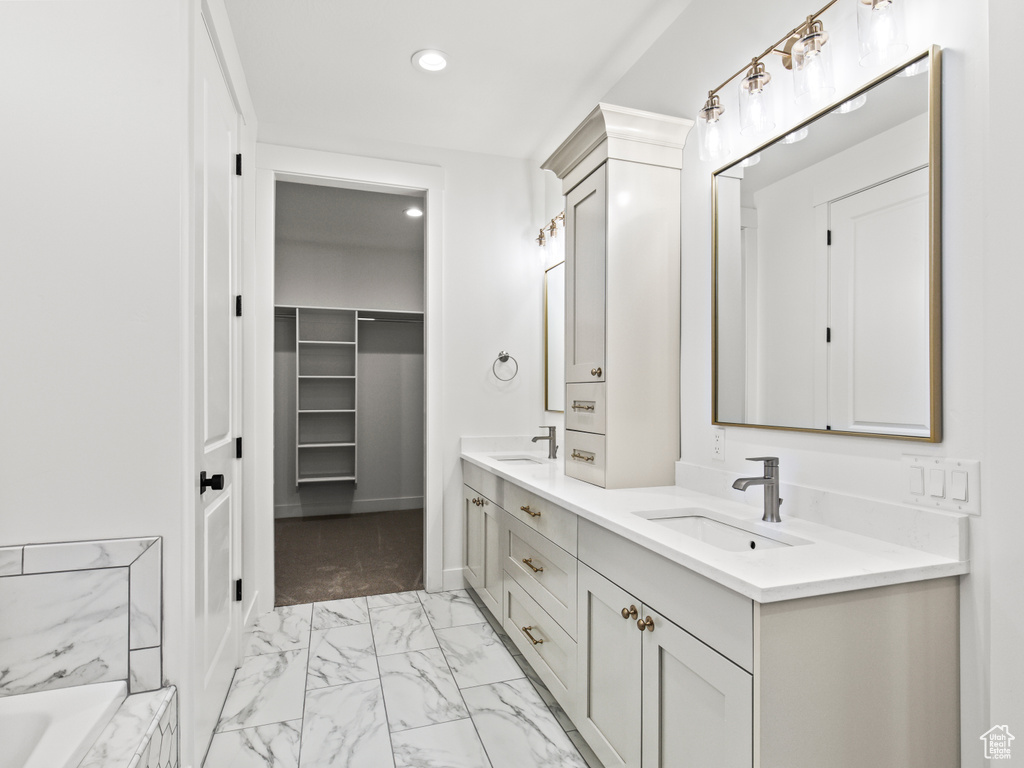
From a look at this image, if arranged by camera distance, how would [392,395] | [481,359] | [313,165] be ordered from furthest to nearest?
[392,395], [481,359], [313,165]

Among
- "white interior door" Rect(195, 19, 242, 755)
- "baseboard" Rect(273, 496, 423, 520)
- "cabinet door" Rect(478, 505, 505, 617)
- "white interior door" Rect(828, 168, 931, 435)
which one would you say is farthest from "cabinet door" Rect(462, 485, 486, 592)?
"baseboard" Rect(273, 496, 423, 520)

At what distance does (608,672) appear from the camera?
5.24 ft

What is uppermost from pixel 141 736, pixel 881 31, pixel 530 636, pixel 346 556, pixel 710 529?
pixel 881 31

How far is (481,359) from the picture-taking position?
131 inches

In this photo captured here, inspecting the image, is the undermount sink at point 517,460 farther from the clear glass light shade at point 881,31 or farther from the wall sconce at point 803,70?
the clear glass light shade at point 881,31

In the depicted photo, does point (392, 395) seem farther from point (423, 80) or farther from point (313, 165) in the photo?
point (423, 80)

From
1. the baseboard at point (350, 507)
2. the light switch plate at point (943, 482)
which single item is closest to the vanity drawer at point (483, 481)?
the light switch plate at point (943, 482)

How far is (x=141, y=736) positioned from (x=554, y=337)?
8.25ft

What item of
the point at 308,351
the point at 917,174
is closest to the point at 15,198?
the point at 917,174

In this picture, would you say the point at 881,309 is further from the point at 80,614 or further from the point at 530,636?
the point at 80,614

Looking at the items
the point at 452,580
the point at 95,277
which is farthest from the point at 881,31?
the point at 452,580

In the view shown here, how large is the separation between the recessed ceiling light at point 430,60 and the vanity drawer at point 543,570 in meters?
2.00

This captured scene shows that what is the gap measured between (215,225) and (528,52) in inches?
57.3

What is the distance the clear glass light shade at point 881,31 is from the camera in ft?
4.24
